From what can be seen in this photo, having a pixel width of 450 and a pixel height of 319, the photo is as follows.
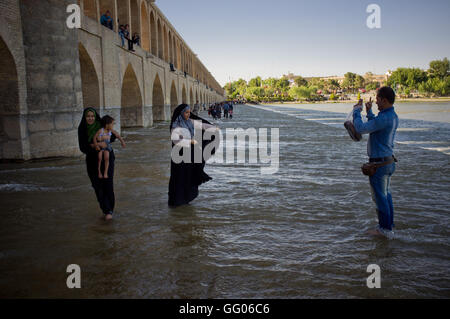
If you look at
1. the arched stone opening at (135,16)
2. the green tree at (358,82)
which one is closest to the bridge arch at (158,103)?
the arched stone opening at (135,16)

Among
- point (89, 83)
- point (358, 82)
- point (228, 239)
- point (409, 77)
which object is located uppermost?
point (358, 82)

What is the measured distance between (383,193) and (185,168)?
2.62 m

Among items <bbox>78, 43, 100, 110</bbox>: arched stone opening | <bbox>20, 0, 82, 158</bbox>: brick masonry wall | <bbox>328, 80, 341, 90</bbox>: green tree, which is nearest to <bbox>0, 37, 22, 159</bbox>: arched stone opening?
<bbox>20, 0, 82, 158</bbox>: brick masonry wall

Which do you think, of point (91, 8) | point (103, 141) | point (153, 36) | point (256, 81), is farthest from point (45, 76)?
point (256, 81)

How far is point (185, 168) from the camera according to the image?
5.34 meters

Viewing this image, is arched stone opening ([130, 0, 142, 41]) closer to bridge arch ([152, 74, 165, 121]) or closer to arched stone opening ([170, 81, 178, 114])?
bridge arch ([152, 74, 165, 121])

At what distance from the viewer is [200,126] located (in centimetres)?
529

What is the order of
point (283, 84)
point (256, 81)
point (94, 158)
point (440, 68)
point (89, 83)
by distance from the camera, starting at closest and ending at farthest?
point (94, 158), point (89, 83), point (440, 68), point (283, 84), point (256, 81)

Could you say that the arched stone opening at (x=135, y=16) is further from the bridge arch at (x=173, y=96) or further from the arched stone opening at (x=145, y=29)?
the bridge arch at (x=173, y=96)

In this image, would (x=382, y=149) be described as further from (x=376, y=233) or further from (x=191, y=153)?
(x=191, y=153)

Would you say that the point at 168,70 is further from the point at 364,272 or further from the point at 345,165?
the point at 364,272

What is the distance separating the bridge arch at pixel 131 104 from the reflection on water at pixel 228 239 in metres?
12.4

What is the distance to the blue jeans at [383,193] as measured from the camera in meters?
3.86
